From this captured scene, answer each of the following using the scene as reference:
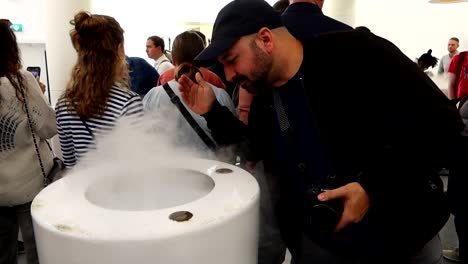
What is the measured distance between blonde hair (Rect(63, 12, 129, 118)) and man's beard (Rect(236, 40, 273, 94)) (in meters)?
0.58

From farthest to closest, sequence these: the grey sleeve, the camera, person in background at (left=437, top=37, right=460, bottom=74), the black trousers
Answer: person in background at (left=437, top=37, right=460, bottom=74), the black trousers, the grey sleeve, the camera

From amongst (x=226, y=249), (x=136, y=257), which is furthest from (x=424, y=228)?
(x=136, y=257)

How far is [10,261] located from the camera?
1576 mm

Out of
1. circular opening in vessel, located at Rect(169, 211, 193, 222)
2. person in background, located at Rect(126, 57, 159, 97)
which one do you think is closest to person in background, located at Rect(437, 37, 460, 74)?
person in background, located at Rect(126, 57, 159, 97)

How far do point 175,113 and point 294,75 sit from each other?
613 mm

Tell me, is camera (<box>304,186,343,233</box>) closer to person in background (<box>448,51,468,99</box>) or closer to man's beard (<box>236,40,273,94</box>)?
man's beard (<box>236,40,273,94</box>)

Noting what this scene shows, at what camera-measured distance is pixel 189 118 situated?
141 cm

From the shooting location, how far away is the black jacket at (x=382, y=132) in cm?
90

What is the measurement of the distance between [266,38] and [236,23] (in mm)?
92

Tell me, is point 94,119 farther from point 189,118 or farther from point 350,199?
point 350,199

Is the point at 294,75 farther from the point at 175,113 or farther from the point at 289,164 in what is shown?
the point at 175,113

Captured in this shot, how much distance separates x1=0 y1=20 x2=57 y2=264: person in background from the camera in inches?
55.9

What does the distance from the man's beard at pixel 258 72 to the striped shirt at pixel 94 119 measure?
0.51 m

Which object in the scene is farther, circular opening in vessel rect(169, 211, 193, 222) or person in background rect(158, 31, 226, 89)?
person in background rect(158, 31, 226, 89)
